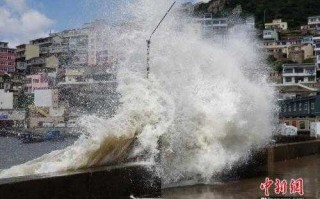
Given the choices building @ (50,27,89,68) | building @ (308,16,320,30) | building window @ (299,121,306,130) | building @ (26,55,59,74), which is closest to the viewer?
building @ (50,27,89,68)

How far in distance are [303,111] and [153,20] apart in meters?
44.9

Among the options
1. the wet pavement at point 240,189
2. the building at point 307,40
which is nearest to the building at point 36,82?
the building at point 307,40

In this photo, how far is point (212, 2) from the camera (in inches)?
5635

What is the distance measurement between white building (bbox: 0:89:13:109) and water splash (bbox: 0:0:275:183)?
303 ft

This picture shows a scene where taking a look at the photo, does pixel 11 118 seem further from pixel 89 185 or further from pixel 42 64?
pixel 89 185

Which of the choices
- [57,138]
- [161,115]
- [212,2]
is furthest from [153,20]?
[212,2]

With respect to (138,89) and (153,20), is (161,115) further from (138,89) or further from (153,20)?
(153,20)

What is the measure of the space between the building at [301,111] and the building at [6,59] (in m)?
82.0

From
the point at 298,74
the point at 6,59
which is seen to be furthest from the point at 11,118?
Answer: the point at 298,74

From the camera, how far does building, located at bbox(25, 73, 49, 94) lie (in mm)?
102562

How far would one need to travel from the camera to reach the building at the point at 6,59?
12038 centimetres

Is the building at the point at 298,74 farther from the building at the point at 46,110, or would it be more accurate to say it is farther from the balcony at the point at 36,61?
the balcony at the point at 36,61

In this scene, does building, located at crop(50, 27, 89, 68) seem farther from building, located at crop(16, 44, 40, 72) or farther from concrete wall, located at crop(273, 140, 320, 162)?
concrete wall, located at crop(273, 140, 320, 162)

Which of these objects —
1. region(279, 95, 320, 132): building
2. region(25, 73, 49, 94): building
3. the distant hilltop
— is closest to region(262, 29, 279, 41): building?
the distant hilltop
